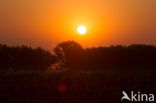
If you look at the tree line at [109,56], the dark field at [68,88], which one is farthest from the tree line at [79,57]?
the dark field at [68,88]

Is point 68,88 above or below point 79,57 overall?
below

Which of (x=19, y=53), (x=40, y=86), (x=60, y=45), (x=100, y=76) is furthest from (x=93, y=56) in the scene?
(x=40, y=86)

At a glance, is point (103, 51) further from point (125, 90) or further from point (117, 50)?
point (125, 90)

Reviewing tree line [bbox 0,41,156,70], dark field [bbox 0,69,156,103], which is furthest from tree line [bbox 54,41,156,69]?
dark field [bbox 0,69,156,103]

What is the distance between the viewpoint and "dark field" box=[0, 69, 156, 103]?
733 inches

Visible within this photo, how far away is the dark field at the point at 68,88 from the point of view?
61.1ft

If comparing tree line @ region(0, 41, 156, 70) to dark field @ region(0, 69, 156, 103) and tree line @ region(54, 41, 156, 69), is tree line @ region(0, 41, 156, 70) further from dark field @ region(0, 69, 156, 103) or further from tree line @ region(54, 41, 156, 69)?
dark field @ region(0, 69, 156, 103)

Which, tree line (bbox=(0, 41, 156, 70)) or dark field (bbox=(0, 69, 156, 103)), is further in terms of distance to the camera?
tree line (bbox=(0, 41, 156, 70))

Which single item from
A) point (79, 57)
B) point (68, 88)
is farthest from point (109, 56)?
point (68, 88)

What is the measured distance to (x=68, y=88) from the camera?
22.1 m

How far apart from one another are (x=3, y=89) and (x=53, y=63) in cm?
3352

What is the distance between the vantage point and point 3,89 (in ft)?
70.0

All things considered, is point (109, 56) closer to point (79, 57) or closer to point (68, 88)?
point (79, 57)

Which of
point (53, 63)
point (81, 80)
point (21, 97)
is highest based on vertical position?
point (53, 63)
